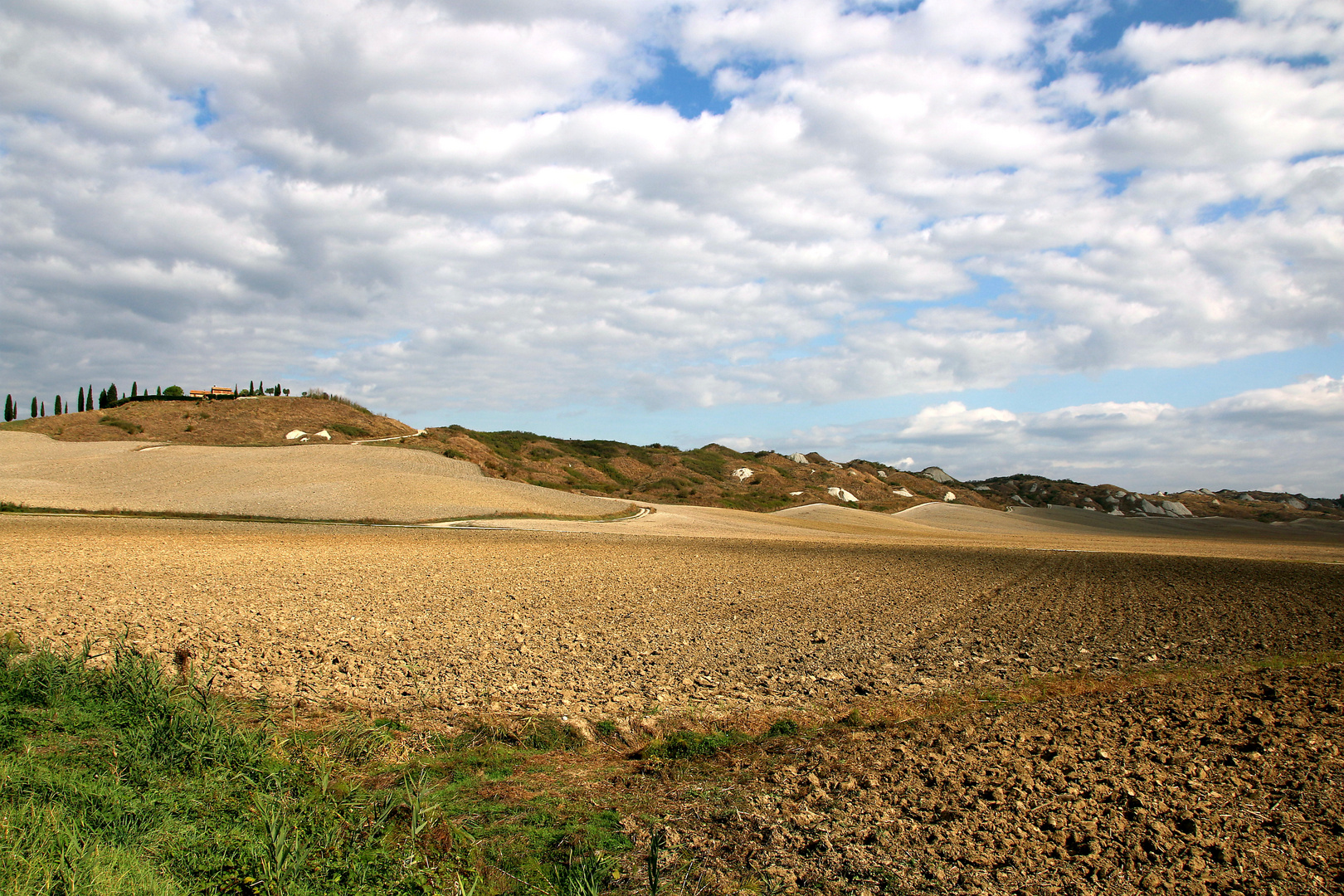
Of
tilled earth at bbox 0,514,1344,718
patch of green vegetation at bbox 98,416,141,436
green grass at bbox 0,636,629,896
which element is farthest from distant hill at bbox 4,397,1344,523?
green grass at bbox 0,636,629,896

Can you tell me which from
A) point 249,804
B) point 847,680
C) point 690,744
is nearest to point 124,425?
point 847,680

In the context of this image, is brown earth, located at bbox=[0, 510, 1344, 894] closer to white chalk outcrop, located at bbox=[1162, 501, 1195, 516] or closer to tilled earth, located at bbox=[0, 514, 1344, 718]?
tilled earth, located at bbox=[0, 514, 1344, 718]

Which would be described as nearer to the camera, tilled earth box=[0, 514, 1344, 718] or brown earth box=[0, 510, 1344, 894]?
brown earth box=[0, 510, 1344, 894]

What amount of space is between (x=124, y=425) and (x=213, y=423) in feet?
20.4

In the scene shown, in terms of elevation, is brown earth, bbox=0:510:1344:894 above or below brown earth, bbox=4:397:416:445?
below

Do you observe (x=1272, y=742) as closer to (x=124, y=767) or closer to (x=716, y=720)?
(x=716, y=720)

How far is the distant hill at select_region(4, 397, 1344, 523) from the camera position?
192 ft

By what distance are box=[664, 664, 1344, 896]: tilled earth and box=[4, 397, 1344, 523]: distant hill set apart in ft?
175

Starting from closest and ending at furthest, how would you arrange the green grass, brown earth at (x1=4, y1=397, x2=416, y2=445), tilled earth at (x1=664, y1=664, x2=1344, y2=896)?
the green grass < tilled earth at (x1=664, y1=664, x2=1344, y2=896) < brown earth at (x1=4, y1=397, x2=416, y2=445)

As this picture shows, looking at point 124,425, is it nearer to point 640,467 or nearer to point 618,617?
point 640,467

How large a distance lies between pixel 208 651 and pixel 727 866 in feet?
30.0

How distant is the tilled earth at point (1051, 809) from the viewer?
16.6ft

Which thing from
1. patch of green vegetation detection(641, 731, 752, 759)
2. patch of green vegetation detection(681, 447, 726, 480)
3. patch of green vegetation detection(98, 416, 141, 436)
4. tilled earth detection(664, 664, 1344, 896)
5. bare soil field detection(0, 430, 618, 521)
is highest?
patch of green vegetation detection(98, 416, 141, 436)

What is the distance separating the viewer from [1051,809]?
19.7 ft
